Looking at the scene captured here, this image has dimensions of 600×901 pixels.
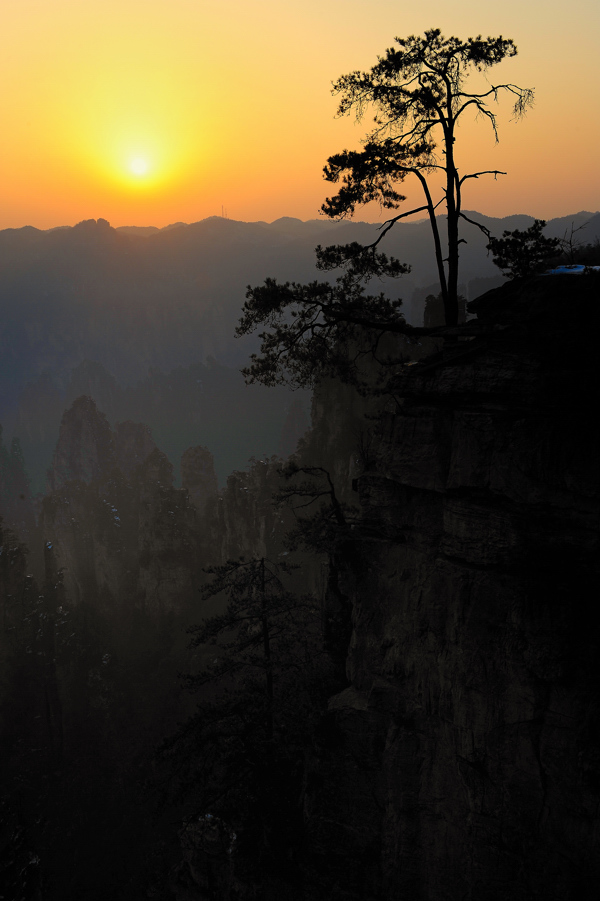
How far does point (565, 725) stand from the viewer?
9.41 meters

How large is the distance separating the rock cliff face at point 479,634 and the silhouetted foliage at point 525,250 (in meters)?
1.09

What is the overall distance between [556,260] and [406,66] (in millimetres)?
5437

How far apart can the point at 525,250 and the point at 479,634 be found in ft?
26.1

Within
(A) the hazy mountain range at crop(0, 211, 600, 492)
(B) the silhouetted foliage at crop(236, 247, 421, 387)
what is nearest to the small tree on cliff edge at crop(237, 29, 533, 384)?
(B) the silhouetted foliage at crop(236, 247, 421, 387)

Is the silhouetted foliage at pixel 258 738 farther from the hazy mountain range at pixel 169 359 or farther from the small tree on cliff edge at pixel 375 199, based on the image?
the hazy mountain range at pixel 169 359

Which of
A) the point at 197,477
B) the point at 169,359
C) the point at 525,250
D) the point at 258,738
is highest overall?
the point at 169,359

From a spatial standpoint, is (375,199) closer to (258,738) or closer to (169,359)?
(258,738)

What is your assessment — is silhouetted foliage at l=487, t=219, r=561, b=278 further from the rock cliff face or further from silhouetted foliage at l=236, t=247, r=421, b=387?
silhouetted foliage at l=236, t=247, r=421, b=387

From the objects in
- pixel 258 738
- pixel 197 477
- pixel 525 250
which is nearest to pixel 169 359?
pixel 197 477

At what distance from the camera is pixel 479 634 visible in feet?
33.8

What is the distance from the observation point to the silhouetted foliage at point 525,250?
1134 cm

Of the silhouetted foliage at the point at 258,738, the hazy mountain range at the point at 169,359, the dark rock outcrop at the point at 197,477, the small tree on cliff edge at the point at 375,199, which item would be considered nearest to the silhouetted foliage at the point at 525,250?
the small tree on cliff edge at the point at 375,199

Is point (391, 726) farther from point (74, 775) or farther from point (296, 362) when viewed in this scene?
point (74, 775)

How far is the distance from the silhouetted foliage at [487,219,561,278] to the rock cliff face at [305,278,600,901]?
1093 mm
